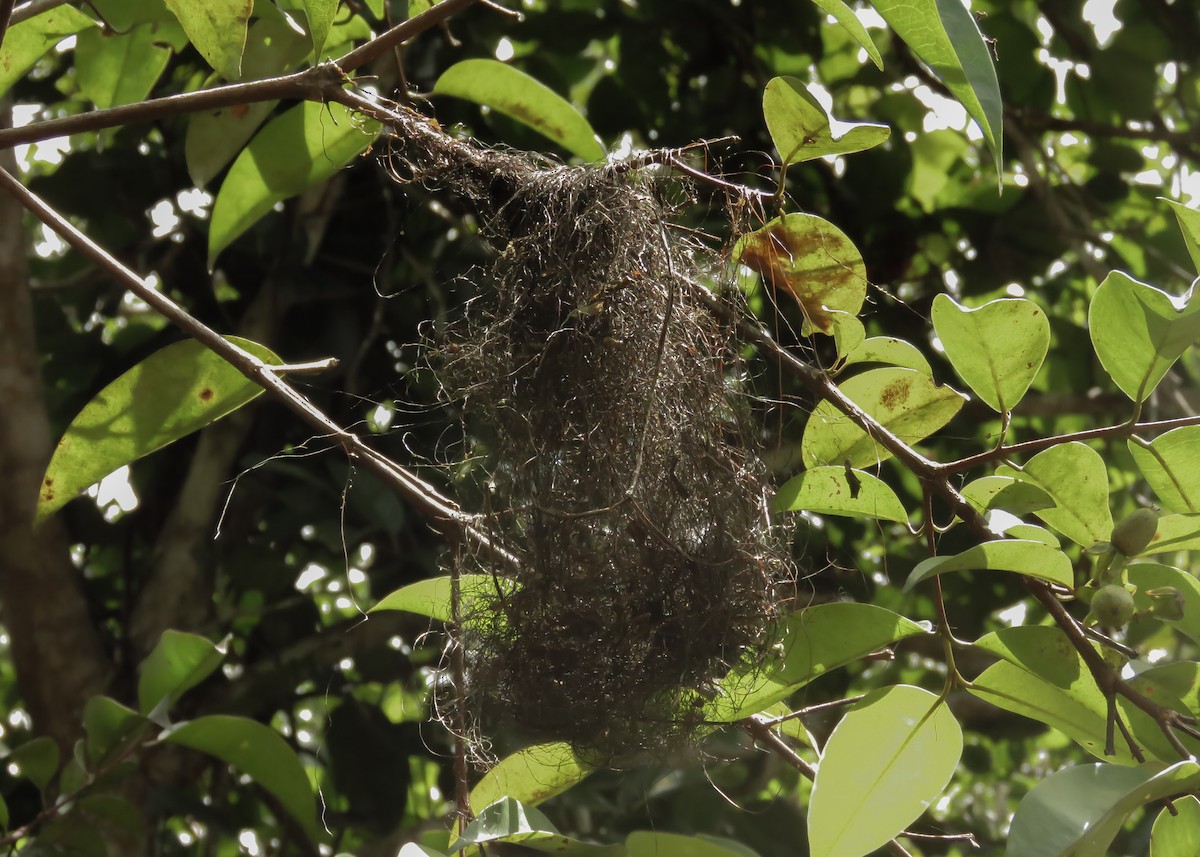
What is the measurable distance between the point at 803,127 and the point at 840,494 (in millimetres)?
235

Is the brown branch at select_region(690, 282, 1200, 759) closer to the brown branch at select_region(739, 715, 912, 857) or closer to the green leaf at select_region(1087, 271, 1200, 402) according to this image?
the green leaf at select_region(1087, 271, 1200, 402)

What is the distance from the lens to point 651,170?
2.35ft

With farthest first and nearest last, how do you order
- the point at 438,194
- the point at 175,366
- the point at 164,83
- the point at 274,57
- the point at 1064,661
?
the point at 164,83 < the point at 438,194 < the point at 274,57 < the point at 175,366 < the point at 1064,661

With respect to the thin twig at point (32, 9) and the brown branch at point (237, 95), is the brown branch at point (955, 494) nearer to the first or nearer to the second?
the brown branch at point (237, 95)

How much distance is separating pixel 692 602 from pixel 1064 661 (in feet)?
0.74

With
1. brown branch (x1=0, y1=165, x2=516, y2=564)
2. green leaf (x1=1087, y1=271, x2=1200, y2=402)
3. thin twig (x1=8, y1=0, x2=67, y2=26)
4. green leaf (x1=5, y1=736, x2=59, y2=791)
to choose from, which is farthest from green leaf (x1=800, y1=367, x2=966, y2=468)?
green leaf (x1=5, y1=736, x2=59, y2=791)

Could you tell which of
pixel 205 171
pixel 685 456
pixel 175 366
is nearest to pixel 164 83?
pixel 205 171

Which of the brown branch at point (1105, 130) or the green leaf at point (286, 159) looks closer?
the green leaf at point (286, 159)

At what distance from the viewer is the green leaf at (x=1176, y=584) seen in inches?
26.6

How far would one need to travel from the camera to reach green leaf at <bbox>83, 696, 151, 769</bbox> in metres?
0.95

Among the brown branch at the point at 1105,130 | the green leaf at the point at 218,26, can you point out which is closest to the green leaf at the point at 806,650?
the green leaf at the point at 218,26

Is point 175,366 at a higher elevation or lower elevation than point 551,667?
higher

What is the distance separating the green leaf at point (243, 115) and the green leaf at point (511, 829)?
62 centimetres

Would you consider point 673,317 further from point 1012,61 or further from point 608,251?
point 1012,61
